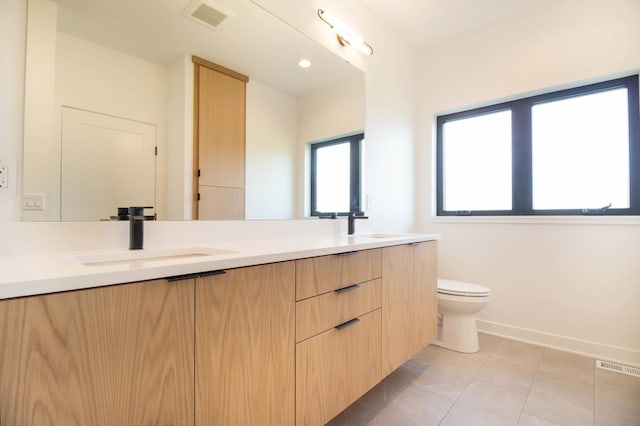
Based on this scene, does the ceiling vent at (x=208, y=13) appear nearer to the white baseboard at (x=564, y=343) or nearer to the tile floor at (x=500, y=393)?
the tile floor at (x=500, y=393)

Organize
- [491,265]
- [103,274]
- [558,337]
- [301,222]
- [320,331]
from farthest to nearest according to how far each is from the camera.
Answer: [491,265]
[558,337]
[301,222]
[320,331]
[103,274]

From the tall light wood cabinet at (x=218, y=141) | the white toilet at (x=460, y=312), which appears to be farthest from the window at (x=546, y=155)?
the tall light wood cabinet at (x=218, y=141)

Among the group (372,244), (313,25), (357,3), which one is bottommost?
(372,244)

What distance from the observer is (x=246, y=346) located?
2.85 ft

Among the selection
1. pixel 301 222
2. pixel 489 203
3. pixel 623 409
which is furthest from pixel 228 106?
pixel 623 409

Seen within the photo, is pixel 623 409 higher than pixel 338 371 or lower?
lower

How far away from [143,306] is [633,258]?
9.00 ft

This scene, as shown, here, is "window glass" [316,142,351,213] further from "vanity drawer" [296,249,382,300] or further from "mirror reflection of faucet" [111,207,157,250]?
"mirror reflection of faucet" [111,207,157,250]

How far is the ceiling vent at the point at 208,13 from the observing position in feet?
4.29

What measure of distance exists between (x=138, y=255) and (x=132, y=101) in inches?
23.2

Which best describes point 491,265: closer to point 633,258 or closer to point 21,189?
point 633,258

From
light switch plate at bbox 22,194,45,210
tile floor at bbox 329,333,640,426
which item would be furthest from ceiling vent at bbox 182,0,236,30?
tile floor at bbox 329,333,640,426

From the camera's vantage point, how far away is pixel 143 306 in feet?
2.21

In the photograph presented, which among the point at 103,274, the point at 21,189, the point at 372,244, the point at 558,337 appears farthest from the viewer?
the point at 558,337
